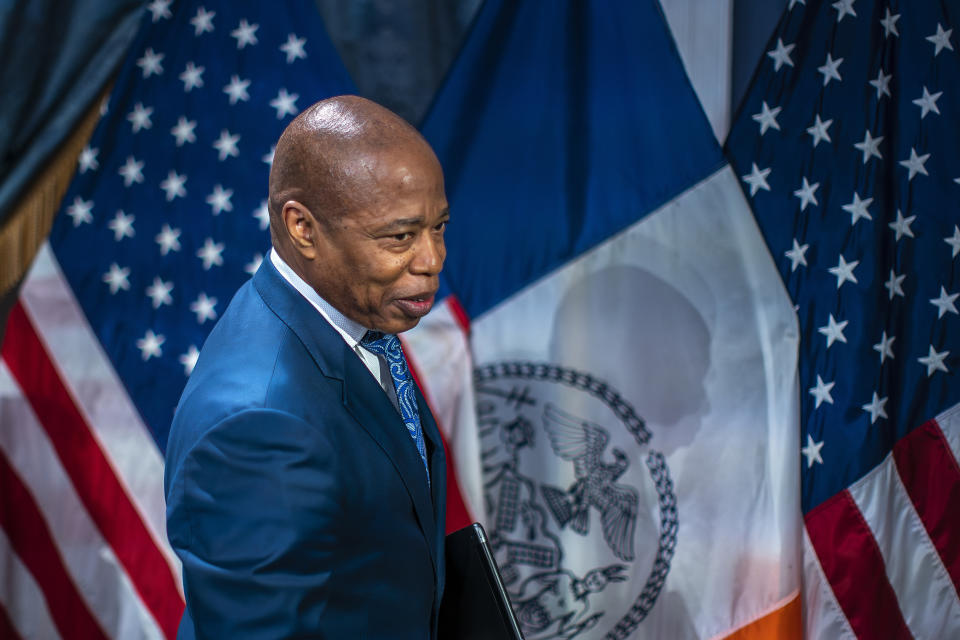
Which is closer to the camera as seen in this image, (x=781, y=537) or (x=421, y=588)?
(x=421, y=588)

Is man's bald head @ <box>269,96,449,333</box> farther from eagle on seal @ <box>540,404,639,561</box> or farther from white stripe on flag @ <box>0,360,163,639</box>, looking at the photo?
white stripe on flag @ <box>0,360,163,639</box>

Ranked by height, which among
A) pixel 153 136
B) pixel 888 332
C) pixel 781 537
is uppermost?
pixel 153 136

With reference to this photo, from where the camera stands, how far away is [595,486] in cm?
274

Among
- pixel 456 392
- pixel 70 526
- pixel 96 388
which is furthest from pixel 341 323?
pixel 70 526

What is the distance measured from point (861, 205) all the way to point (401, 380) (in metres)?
Answer: 1.84

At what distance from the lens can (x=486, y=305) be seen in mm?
2750

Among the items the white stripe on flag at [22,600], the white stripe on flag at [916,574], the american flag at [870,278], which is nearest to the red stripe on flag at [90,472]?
the white stripe on flag at [22,600]

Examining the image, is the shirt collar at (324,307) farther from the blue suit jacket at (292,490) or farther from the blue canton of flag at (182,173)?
the blue canton of flag at (182,173)

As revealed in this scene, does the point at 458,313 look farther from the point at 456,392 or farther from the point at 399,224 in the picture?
the point at 399,224

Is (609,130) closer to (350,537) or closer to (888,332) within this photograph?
(888,332)

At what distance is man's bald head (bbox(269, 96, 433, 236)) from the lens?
1.11 meters

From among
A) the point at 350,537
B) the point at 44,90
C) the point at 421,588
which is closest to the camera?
the point at 350,537

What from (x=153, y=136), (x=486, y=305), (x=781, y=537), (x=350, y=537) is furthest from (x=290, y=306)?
(x=781, y=537)

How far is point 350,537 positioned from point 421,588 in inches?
6.3
